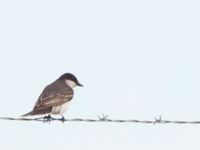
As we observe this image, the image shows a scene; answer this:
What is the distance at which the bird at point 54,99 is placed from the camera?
693 inches

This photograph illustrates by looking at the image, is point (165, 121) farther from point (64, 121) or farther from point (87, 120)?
point (64, 121)

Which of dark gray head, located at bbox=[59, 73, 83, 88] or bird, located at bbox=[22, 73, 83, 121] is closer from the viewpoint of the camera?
bird, located at bbox=[22, 73, 83, 121]

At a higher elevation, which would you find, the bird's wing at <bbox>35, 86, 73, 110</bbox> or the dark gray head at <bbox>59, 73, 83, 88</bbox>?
the dark gray head at <bbox>59, 73, 83, 88</bbox>

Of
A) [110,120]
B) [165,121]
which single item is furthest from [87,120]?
[165,121]

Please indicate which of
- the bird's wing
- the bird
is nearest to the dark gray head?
the bird

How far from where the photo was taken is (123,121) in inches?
552

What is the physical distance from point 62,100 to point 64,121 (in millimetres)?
1280

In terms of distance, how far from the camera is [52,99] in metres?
18.0

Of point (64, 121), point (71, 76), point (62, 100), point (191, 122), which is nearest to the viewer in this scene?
point (191, 122)

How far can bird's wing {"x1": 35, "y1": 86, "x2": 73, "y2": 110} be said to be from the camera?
17.7 metres

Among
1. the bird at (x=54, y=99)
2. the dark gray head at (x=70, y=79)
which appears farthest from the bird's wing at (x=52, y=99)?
the dark gray head at (x=70, y=79)

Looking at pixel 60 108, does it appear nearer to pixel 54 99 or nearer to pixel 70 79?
pixel 54 99

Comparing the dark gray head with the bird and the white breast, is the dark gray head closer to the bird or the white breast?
the bird

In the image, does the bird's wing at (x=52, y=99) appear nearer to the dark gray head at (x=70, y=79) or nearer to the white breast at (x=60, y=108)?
the white breast at (x=60, y=108)
